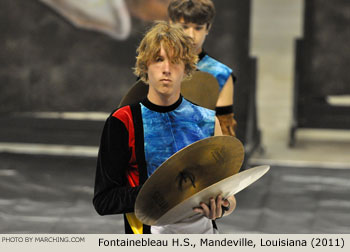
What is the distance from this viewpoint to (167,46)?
2.03 metres

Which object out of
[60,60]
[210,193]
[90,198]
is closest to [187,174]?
[210,193]

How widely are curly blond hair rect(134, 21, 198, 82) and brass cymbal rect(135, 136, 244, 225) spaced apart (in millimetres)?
262

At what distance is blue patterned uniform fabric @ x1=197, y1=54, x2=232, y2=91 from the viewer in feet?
9.60

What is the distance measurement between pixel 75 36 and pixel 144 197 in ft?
14.0

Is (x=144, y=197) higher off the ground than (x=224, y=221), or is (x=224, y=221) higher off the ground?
(x=224, y=221)

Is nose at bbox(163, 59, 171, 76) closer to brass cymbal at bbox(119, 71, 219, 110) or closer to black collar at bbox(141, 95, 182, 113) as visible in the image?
black collar at bbox(141, 95, 182, 113)

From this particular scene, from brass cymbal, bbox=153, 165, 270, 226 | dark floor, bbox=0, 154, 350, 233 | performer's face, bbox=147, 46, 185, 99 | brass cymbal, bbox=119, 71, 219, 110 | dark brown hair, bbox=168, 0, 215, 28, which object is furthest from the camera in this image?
dark floor, bbox=0, 154, 350, 233

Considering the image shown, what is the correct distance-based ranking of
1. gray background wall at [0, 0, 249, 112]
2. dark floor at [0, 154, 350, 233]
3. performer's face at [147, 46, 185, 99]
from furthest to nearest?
gray background wall at [0, 0, 249, 112] → dark floor at [0, 154, 350, 233] → performer's face at [147, 46, 185, 99]

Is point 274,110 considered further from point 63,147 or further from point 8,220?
point 8,220

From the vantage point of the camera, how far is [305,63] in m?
6.27

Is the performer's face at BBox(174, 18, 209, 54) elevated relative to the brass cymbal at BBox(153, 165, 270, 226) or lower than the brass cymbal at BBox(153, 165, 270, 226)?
elevated

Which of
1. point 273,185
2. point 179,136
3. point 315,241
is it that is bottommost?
point 315,241

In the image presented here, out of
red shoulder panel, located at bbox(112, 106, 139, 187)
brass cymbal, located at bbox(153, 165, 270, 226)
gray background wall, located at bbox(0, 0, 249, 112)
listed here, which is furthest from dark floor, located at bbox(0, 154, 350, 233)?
brass cymbal, located at bbox(153, 165, 270, 226)

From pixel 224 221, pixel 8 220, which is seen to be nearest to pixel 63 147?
pixel 8 220
